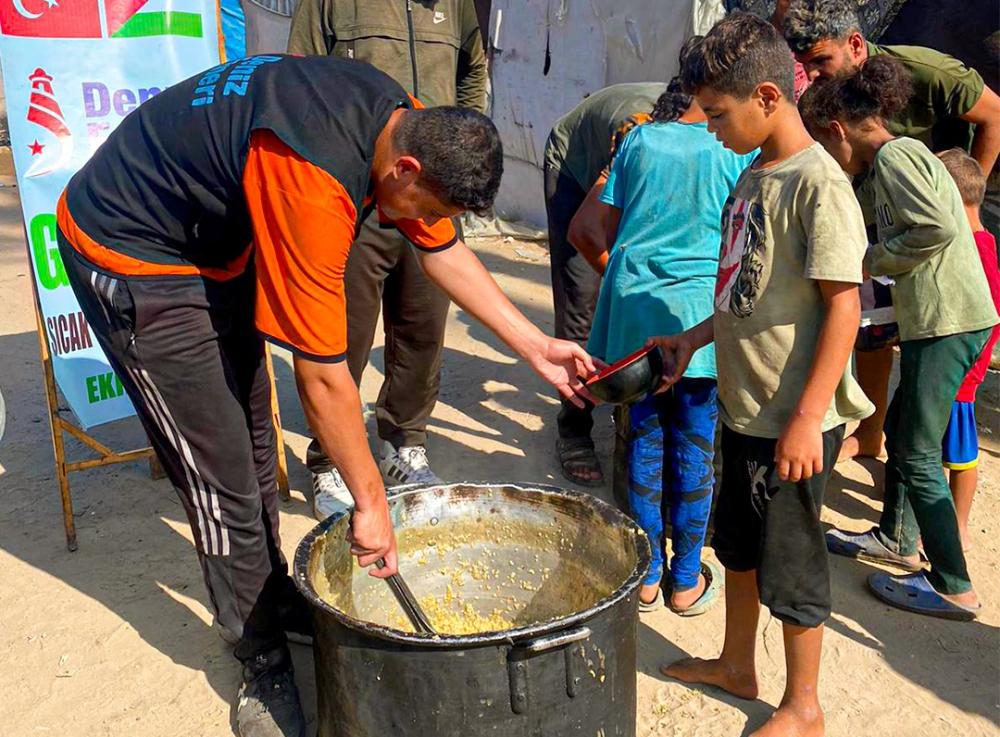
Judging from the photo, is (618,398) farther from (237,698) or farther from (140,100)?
(140,100)

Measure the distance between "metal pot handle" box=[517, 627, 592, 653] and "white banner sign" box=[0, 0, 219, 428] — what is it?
2.45 meters

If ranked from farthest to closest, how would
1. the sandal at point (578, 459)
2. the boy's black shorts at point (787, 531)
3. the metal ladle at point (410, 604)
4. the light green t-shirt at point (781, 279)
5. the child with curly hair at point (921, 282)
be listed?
the sandal at point (578, 459)
the child with curly hair at point (921, 282)
the metal ladle at point (410, 604)
the boy's black shorts at point (787, 531)
the light green t-shirt at point (781, 279)

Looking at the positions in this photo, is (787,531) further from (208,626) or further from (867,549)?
(208,626)

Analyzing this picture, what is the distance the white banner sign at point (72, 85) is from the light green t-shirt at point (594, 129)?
4.75 feet

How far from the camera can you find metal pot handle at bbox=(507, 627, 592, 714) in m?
2.14

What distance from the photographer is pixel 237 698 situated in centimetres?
295

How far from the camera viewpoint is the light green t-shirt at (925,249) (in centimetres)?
296

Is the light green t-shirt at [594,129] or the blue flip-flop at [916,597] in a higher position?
the light green t-shirt at [594,129]

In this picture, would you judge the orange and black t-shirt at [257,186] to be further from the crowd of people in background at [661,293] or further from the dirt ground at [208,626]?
the dirt ground at [208,626]

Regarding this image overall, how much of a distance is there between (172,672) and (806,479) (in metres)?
2.00

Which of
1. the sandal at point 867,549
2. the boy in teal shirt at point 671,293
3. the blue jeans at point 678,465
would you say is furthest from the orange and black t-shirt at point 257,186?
the sandal at point 867,549

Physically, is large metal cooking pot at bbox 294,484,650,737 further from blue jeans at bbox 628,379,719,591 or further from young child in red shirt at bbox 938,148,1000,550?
young child in red shirt at bbox 938,148,1000,550

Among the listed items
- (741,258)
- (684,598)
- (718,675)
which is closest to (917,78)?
(741,258)

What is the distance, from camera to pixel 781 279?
7.75 ft
